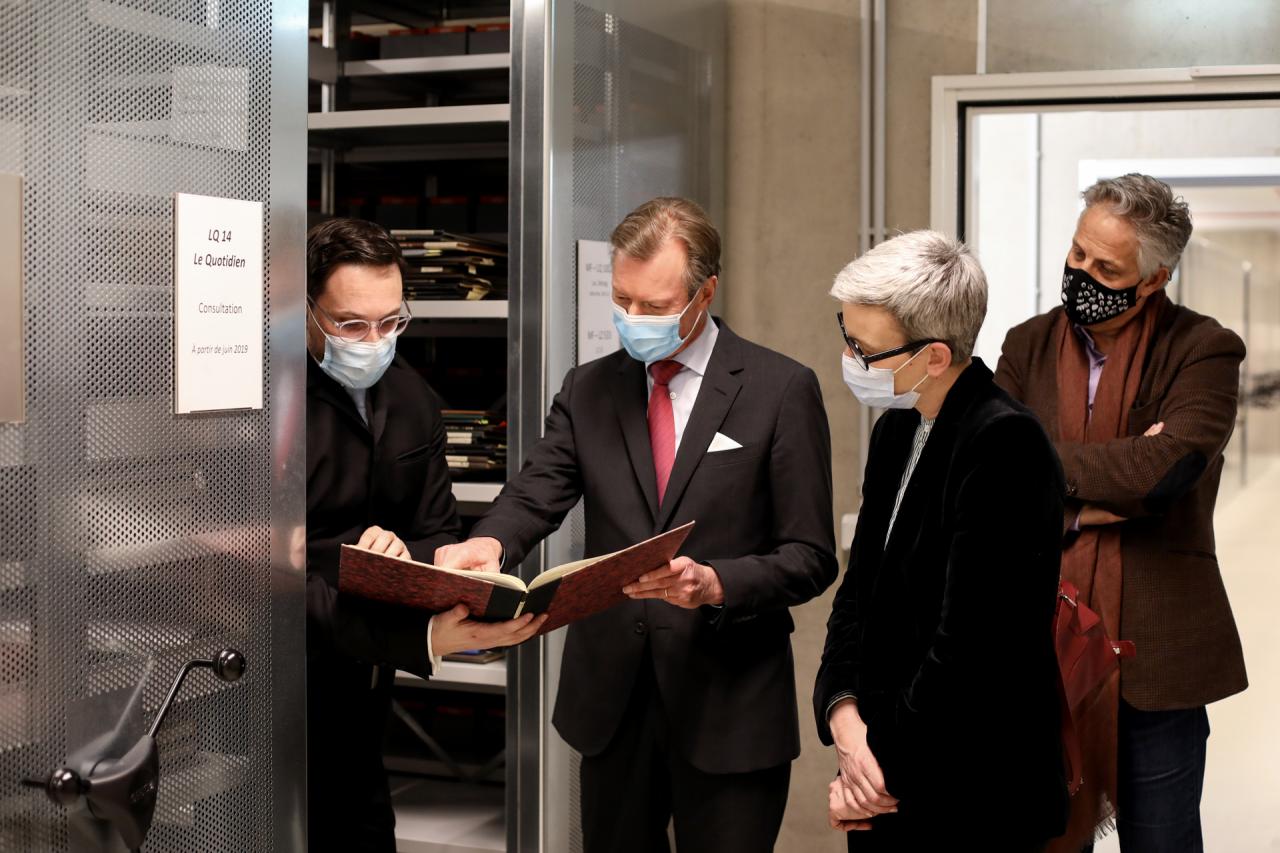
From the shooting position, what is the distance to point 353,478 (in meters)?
2.50

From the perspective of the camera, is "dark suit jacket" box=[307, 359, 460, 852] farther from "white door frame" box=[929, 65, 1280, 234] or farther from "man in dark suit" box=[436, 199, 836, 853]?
"white door frame" box=[929, 65, 1280, 234]

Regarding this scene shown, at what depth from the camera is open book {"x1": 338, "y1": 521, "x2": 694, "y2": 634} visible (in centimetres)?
186

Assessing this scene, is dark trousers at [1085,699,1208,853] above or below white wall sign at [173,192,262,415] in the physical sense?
below

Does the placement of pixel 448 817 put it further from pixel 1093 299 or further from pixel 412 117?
pixel 1093 299

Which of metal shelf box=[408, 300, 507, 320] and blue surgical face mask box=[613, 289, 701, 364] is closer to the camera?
blue surgical face mask box=[613, 289, 701, 364]

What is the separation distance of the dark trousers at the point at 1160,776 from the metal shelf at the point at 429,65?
2169 mm

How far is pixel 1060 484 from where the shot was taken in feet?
6.04

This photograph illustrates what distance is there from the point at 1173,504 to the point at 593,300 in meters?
1.31

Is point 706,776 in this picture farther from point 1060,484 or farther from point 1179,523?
point 1179,523

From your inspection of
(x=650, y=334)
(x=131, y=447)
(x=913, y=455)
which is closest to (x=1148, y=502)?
(x=913, y=455)

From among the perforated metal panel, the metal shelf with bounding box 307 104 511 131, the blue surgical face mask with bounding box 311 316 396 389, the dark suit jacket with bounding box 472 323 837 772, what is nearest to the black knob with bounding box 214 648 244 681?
the perforated metal panel

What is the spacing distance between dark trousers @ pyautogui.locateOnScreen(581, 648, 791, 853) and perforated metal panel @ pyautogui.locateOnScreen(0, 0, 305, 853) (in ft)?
2.07

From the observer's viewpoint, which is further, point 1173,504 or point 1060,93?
point 1060,93

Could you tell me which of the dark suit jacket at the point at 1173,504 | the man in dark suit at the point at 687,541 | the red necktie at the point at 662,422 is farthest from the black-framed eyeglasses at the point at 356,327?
the dark suit jacket at the point at 1173,504
